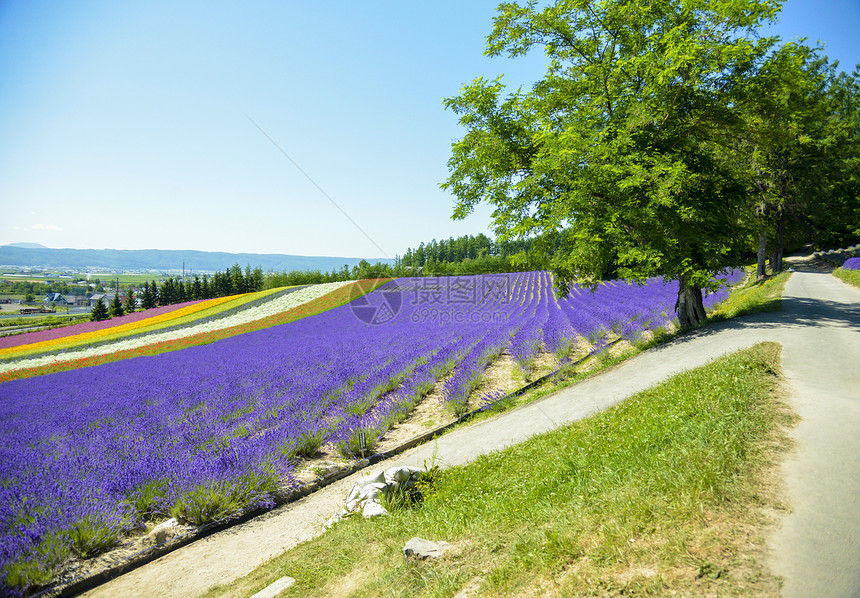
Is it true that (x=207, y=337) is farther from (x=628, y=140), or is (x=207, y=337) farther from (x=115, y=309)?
(x=115, y=309)

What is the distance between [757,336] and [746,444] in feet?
25.2

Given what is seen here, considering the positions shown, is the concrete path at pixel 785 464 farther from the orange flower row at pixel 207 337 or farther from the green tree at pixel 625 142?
the orange flower row at pixel 207 337

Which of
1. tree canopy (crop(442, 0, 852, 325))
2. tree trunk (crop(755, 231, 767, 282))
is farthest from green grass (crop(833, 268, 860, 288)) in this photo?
tree canopy (crop(442, 0, 852, 325))

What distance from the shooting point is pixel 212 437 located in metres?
6.95

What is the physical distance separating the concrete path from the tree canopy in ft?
8.67

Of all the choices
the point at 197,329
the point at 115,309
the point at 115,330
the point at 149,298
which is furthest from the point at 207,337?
the point at 149,298

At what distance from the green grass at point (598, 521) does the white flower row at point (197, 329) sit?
23.6 m

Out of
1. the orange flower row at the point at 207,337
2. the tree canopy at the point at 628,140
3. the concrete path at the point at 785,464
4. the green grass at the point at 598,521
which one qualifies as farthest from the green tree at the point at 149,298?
the green grass at the point at 598,521

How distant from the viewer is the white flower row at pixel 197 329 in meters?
20.1

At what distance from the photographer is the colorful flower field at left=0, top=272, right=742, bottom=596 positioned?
4781 millimetres

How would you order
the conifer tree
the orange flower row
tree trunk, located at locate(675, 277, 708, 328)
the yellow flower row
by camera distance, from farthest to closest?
the conifer tree
the yellow flower row
the orange flower row
tree trunk, located at locate(675, 277, 708, 328)

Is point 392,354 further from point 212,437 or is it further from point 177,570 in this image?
point 177,570

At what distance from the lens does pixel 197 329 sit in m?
30.9

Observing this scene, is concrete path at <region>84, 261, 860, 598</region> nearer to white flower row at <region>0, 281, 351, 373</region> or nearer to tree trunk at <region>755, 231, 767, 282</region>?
tree trunk at <region>755, 231, 767, 282</region>
